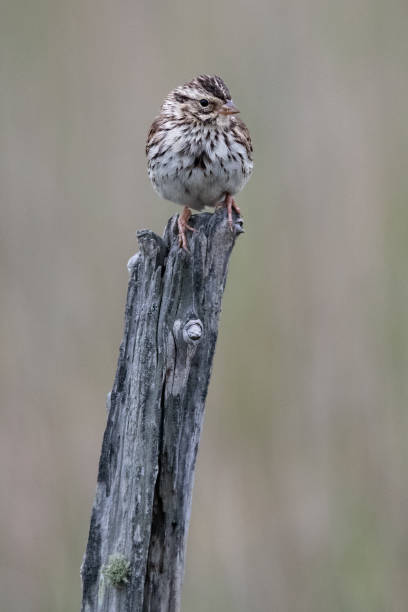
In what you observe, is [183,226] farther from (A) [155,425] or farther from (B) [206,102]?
(B) [206,102]

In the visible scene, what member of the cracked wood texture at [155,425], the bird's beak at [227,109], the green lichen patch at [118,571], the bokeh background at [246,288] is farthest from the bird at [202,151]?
the green lichen patch at [118,571]

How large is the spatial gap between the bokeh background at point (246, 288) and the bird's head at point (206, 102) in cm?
104

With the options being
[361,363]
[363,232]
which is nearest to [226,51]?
[363,232]

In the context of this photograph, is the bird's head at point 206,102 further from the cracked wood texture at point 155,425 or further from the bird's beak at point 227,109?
the cracked wood texture at point 155,425

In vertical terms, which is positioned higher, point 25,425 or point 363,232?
point 363,232

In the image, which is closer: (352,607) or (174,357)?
(174,357)

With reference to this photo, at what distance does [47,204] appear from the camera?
496 cm

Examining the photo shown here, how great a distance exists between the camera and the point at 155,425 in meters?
2.74

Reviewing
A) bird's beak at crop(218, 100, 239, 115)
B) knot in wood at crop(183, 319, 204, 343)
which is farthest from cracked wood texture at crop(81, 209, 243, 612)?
bird's beak at crop(218, 100, 239, 115)

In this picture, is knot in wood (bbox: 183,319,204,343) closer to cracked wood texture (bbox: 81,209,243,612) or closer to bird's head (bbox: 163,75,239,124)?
cracked wood texture (bbox: 81,209,243,612)

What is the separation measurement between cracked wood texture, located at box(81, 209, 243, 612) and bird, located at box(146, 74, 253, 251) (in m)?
0.88

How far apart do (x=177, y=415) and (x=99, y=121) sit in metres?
2.65

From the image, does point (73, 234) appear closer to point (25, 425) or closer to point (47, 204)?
point (47, 204)

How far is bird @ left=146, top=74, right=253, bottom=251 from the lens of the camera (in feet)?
12.2
